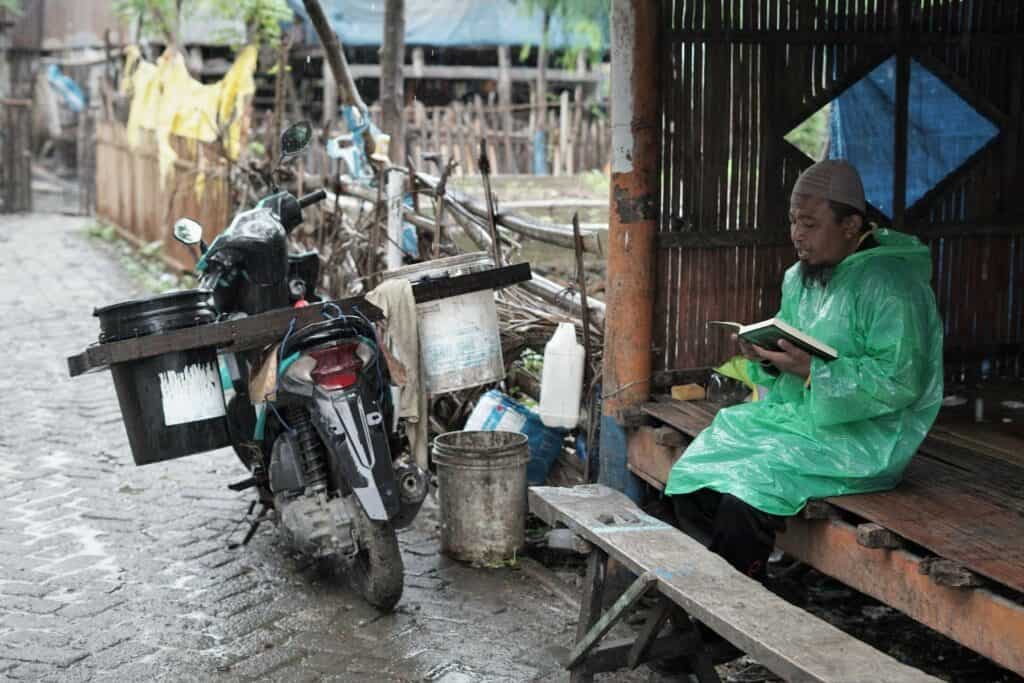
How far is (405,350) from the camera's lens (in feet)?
17.8

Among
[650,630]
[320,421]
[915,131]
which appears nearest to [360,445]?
[320,421]

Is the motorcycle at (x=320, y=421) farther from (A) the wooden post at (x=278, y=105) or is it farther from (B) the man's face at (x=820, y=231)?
(A) the wooden post at (x=278, y=105)

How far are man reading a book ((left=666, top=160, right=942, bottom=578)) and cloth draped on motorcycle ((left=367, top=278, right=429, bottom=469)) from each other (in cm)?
139

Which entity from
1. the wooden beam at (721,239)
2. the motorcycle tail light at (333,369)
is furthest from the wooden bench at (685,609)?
the wooden beam at (721,239)

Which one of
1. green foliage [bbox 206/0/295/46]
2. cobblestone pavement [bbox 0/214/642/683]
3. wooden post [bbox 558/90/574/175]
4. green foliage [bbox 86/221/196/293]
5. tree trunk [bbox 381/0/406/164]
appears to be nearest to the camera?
cobblestone pavement [bbox 0/214/642/683]

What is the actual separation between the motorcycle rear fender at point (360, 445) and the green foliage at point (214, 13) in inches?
390

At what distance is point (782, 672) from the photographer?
315 cm

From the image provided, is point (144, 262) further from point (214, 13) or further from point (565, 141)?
point (565, 141)

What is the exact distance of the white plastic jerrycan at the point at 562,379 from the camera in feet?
19.2

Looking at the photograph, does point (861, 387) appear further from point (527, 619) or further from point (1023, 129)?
point (1023, 129)

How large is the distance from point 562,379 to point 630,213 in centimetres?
89

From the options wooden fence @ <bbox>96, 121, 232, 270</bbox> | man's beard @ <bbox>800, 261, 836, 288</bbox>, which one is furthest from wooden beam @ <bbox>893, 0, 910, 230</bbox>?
wooden fence @ <bbox>96, 121, 232, 270</bbox>

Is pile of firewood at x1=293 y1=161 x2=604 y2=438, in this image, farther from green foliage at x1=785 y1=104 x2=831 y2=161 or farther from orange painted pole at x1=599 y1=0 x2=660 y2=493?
green foliage at x1=785 y1=104 x2=831 y2=161

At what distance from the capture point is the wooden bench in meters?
3.16
